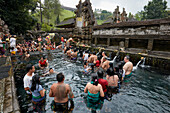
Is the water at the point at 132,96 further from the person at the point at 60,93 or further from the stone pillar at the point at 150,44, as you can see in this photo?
the stone pillar at the point at 150,44

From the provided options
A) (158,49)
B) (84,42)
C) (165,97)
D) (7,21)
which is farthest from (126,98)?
(7,21)

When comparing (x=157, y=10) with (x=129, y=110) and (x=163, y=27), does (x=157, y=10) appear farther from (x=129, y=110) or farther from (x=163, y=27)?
(x=129, y=110)

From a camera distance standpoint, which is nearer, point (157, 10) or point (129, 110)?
point (129, 110)

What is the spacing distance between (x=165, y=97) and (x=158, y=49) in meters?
6.78

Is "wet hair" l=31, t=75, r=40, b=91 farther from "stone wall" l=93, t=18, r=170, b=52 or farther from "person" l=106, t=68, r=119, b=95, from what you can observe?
"stone wall" l=93, t=18, r=170, b=52

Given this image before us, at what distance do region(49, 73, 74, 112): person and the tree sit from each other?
46528 mm

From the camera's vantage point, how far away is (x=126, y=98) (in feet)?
15.8

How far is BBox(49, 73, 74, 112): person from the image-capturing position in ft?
11.0

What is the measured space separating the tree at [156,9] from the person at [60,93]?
46.5 m

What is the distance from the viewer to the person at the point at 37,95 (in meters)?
3.35

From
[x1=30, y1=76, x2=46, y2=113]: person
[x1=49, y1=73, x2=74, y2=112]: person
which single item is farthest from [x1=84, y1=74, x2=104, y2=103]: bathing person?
[x1=30, y1=76, x2=46, y2=113]: person

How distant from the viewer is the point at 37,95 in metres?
3.66

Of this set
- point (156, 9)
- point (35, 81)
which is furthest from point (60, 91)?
point (156, 9)

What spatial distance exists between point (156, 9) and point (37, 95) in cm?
4792
